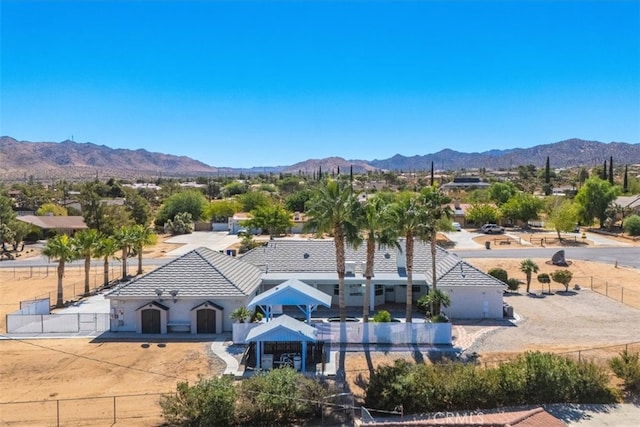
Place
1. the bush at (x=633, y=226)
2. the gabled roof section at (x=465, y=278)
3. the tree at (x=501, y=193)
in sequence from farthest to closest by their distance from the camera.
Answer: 1. the tree at (x=501, y=193)
2. the bush at (x=633, y=226)
3. the gabled roof section at (x=465, y=278)

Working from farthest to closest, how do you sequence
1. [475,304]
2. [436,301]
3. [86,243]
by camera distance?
1. [86,243]
2. [475,304]
3. [436,301]

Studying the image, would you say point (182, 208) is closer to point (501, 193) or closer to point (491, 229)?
point (491, 229)

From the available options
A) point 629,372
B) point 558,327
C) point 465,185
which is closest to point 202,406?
point 629,372

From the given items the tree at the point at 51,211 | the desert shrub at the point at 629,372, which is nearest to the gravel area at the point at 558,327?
the desert shrub at the point at 629,372

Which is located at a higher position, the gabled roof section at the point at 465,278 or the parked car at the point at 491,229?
the parked car at the point at 491,229

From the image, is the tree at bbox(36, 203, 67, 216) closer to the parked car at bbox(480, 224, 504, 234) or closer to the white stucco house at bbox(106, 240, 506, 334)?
the white stucco house at bbox(106, 240, 506, 334)

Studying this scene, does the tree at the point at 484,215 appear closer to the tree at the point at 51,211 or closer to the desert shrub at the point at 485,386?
the desert shrub at the point at 485,386
